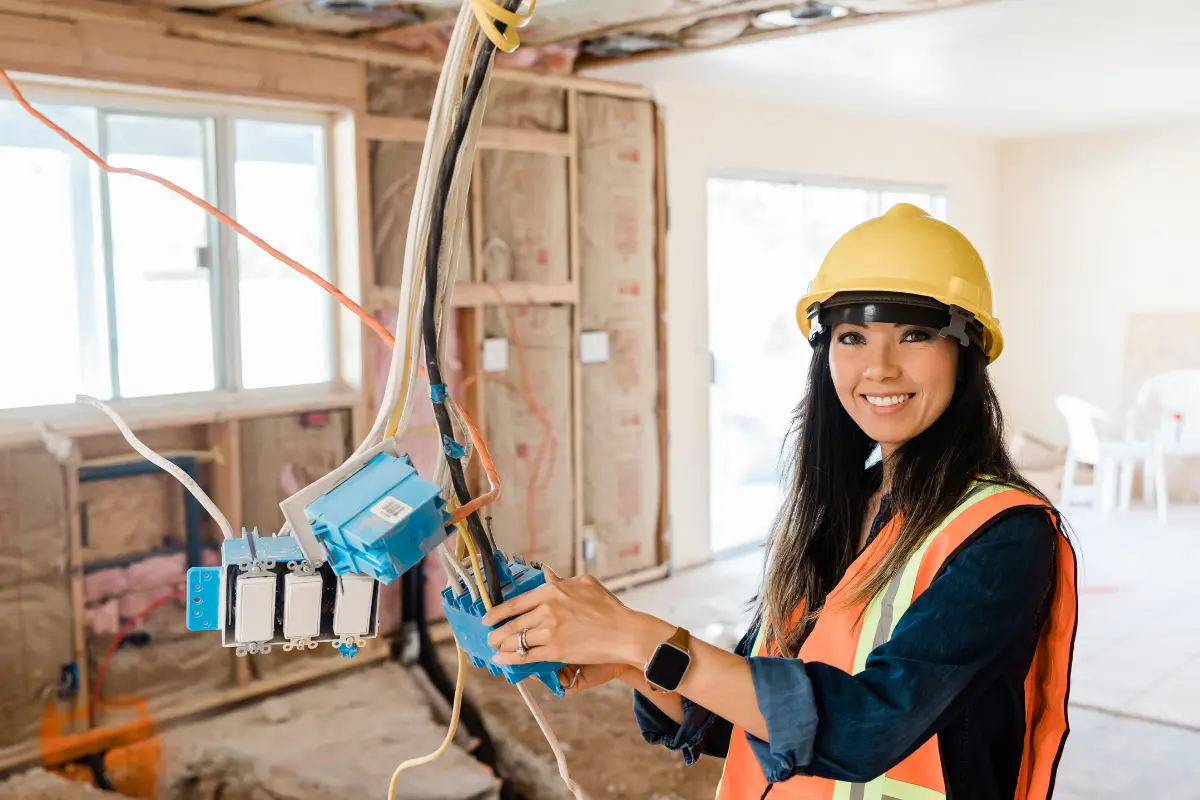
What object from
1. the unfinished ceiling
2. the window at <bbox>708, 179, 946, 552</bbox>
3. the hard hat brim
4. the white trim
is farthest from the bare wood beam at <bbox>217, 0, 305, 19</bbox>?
the window at <bbox>708, 179, 946, 552</bbox>

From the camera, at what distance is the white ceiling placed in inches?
140

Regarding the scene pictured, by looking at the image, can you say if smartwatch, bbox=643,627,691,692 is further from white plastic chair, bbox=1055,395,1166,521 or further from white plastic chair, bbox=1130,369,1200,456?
white plastic chair, bbox=1130,369,1200,456

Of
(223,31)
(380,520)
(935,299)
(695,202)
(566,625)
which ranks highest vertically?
(223,31)

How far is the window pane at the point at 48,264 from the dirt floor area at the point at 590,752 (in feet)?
5.19

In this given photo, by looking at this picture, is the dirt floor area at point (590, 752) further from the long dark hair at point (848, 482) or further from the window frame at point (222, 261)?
the long dark hair at point (848, 482)

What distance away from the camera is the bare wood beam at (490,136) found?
3.58 metres

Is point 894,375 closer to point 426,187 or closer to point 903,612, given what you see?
point 903,612

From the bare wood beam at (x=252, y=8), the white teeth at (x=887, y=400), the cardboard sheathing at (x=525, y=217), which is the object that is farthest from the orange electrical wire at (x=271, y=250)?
the cardboard sheathing at (x=525, y=217)

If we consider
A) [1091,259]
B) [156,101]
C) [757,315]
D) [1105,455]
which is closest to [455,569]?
[156,101]

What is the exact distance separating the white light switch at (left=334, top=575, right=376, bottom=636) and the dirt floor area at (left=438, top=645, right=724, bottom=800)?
217 centimetres

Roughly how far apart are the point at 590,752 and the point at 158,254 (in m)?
2.00

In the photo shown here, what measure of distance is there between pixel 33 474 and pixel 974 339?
2745 mm

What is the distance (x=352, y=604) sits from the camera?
801 mm

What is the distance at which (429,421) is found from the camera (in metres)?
3.87
